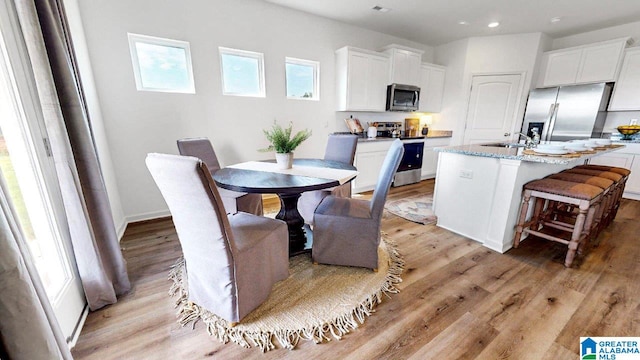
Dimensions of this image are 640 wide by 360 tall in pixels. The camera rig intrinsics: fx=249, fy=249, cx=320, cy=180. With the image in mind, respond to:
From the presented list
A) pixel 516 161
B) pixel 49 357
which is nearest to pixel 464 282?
pixel 516 161

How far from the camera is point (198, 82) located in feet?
9.82

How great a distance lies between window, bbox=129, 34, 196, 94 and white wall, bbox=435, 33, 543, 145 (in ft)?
A: 15.5

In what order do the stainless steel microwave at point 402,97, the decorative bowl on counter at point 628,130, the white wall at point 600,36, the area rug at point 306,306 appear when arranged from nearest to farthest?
1. the area rug at point 306,306
2. the decorative bowl on counter at point 628,130
3. the white wall at point 600,36
4. the stainless steel microwave at point 402,97

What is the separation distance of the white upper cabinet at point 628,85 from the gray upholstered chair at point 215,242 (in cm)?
557

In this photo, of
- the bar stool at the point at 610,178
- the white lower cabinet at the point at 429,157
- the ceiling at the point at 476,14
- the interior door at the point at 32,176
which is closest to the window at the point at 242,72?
the ceiling at the point at 476,14

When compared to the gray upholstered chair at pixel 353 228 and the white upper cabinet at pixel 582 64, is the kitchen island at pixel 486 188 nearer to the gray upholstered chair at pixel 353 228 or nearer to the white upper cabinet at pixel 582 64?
the gray upholstered chair at pixel 353 228

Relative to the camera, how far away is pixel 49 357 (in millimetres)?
742

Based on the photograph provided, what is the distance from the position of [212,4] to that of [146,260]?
2865 millimetres

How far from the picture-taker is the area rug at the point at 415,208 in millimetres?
2980

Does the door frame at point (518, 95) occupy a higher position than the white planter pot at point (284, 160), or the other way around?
the door frame at point (518, 95)

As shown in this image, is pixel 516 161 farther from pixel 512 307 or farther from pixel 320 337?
pixel 320 337

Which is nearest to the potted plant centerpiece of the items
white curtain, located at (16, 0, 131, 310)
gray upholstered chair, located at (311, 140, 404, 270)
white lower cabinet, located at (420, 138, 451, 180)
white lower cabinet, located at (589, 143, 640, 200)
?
gray upholstered chair, located at (311, 140, 404, 270)

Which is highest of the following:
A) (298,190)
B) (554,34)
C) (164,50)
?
(554,34)

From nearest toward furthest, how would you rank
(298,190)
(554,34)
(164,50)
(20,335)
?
(20,335) → (298,190) → (164,50) → (554,34)
